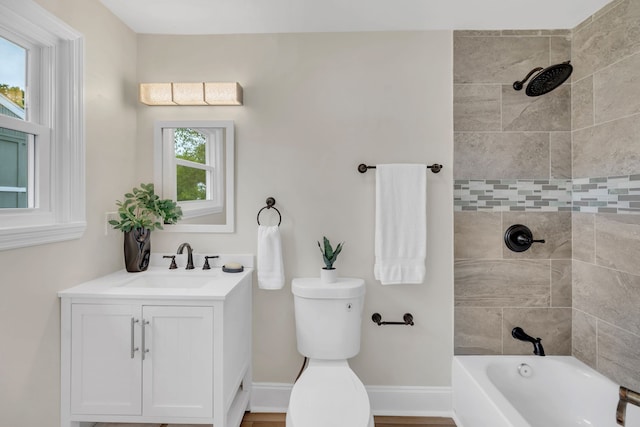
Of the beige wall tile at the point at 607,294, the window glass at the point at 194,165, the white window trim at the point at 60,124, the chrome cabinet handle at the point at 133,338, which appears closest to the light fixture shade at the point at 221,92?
the window glass at the point at 194,165

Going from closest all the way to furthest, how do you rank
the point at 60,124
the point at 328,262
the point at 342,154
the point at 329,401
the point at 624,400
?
the point at 624,400, the point at 329,401, the point at 60,124, the point at 328,262, the point at 342,154

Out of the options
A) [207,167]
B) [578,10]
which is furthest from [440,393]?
[578,10]

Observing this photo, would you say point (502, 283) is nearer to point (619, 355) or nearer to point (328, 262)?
point (619, 355)

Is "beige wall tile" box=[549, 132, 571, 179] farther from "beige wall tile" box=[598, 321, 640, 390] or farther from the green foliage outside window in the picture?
the green foliage outside window

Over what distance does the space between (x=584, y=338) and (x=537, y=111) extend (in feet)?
4.42

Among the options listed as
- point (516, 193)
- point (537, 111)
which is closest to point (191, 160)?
point (516, 193)

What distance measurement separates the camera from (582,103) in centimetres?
198

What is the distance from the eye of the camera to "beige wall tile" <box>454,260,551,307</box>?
2.08 metres

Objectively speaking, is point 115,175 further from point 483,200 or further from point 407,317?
point 483,200

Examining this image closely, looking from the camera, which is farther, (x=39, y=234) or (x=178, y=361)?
(x=178, y=361)

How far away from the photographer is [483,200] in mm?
2084

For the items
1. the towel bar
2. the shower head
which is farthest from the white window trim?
the shower head

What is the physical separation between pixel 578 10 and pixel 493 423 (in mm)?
2170

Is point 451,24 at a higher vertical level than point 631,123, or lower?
higher
